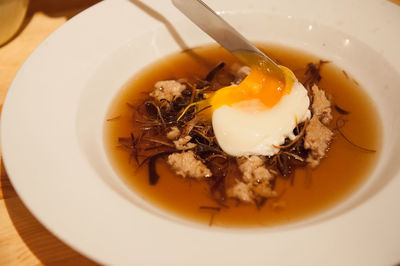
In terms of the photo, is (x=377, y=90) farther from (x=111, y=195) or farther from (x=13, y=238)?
(x=13, y=238)

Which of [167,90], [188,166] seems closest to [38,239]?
[188,166]

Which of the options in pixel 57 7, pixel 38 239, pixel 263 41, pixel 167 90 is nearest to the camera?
pixel 38 239

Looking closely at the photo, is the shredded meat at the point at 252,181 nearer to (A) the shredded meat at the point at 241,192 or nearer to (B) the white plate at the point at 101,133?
(A) the shredded meat at the point at 241,192

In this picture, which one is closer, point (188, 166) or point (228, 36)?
point (188, 166)

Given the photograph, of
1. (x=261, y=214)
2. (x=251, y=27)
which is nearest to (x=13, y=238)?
(x=261, y=214)

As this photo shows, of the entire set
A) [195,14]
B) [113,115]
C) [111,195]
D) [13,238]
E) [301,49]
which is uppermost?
[195,14]

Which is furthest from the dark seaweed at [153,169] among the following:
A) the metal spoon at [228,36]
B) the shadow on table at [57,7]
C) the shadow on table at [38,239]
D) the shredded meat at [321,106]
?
the shadow on table at [57,7]

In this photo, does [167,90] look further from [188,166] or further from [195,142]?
[188,166]
